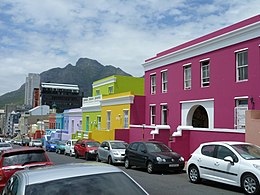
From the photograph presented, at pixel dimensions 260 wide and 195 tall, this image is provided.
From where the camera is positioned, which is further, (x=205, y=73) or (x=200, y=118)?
(x=200, y=118)

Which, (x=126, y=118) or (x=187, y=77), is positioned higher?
(x=187, y=77)

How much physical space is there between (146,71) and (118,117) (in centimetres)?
539

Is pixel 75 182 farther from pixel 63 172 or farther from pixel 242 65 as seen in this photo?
pixel 242 65

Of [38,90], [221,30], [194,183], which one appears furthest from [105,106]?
[38,90]

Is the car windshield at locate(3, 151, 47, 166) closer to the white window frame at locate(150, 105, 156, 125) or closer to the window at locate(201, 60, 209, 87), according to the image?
the window at locate(201, 60, 209, 87)

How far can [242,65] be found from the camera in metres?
18.7

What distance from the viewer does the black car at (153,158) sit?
15500mm

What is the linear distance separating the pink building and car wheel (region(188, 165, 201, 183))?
4.37 metres

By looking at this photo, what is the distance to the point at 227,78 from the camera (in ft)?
63.9

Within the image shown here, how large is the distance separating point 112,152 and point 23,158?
10784mm

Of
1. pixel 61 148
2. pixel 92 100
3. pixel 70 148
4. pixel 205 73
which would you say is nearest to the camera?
pixel 205 73

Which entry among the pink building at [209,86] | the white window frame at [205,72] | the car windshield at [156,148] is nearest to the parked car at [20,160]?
the car windshield at [156,148]

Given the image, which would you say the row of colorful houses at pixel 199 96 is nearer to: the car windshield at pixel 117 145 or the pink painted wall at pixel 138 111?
the pink painted wall at pixel 138 111

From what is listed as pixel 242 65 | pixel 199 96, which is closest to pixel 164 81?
pixel 199 96
